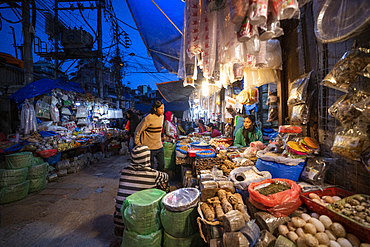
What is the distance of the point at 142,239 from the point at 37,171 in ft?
14.4

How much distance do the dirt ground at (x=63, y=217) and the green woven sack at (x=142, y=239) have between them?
29.5 inches

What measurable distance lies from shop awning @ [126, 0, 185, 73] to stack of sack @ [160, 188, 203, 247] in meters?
4.09

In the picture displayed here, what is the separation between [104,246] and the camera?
246 cm

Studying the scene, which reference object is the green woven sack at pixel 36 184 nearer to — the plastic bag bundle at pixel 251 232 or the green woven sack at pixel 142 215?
the green woven sack at pixel 142 215

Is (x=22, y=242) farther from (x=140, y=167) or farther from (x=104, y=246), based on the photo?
(x=140, y=167)

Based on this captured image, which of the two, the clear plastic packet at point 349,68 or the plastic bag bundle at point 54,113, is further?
the plastic bag bundle at point 54,113

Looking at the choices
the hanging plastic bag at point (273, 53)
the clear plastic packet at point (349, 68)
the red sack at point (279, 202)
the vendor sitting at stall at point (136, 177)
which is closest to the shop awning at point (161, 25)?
the hanging plastic bag at point (273, 53)

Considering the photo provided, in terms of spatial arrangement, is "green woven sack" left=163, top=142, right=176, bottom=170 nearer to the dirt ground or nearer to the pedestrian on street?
the pedestrian on street

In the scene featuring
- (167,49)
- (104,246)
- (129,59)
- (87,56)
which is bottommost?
(104,246)

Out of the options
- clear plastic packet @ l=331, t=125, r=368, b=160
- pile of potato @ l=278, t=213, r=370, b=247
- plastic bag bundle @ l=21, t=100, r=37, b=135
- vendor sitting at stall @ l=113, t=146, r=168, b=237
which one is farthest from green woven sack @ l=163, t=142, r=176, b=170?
plastic bag bundle @ l=21, t=100, r=37, b=135

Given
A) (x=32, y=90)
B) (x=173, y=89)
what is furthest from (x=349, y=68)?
(x=32, y=90)

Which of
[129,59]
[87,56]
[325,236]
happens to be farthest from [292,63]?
[129,59]

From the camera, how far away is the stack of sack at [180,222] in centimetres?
181

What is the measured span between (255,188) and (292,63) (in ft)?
7.78
